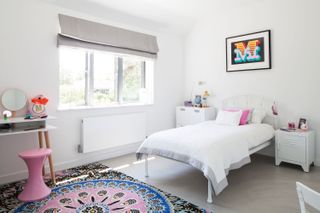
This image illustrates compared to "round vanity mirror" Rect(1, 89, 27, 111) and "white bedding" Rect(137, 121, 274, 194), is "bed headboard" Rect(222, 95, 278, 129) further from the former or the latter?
"round vanity mirror" Rect(1, 89, 27, 111)

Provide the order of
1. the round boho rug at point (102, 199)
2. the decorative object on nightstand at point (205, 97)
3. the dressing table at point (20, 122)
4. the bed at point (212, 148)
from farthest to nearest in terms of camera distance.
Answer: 1. the decorative object on nightstand at point (205, 97)
2. the dressing table at point (20, 122)
3. the bed at point (212, 148)
4. the round boho rug at point (102, 199)

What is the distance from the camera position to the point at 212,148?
262cm

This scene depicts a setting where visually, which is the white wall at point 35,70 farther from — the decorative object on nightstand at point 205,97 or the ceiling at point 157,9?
the decorative object on nightstand at point 205,97

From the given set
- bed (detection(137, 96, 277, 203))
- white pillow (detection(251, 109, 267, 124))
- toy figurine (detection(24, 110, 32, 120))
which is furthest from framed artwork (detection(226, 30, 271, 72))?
toy figurine (detection(24, 110, 32, 120))

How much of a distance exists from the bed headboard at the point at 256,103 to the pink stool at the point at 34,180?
348 centimetres

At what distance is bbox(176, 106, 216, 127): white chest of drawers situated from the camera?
4.75 meters

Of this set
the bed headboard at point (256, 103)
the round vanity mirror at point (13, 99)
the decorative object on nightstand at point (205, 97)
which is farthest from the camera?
the decorative object on nightstand at point (205, 97)

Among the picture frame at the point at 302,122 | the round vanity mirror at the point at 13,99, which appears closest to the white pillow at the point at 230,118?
the picture frame at the point at 302,122

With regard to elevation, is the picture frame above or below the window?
below

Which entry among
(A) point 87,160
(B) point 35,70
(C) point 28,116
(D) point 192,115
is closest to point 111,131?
(A) point 87,160

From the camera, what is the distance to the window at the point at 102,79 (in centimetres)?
375

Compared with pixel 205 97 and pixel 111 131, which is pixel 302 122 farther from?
pixel 111 131

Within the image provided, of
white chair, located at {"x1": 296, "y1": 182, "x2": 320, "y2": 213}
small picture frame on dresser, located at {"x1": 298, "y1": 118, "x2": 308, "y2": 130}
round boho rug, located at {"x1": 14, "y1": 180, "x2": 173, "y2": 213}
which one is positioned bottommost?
round boho rug, located at {"x1": 14, "y1": 180, "x2": 173, "y2": 213}

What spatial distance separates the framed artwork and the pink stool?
369cm
